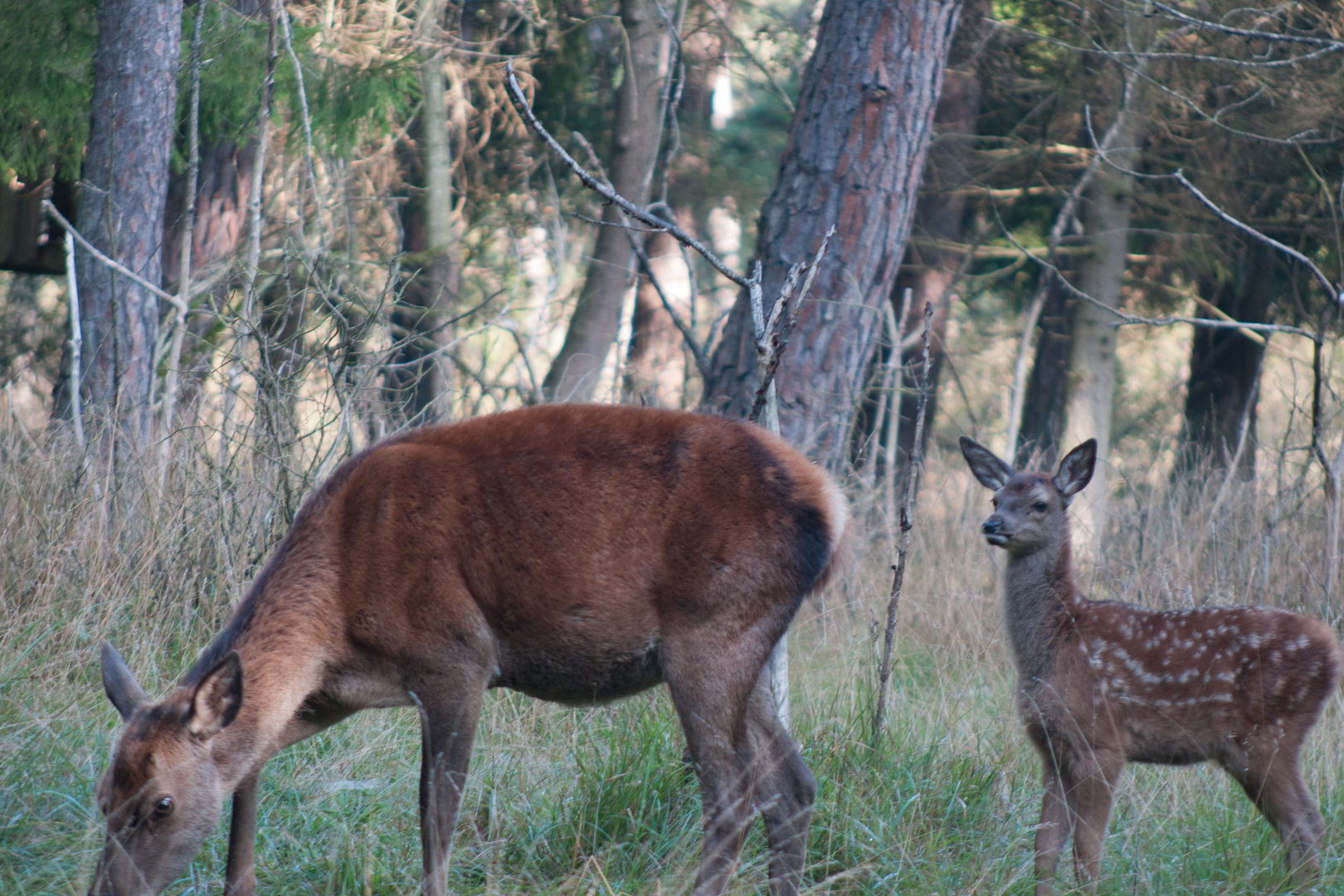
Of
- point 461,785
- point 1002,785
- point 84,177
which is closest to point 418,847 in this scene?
point 461,785

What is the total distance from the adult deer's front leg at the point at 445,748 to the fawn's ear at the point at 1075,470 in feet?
9.10

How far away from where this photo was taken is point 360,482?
3.90 m

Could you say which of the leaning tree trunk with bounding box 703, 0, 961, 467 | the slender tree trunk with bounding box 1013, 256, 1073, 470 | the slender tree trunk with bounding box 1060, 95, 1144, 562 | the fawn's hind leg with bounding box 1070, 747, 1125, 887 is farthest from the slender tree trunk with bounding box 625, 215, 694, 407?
the fawn's hind leg with bounding box 1070, 747, 1125, 887

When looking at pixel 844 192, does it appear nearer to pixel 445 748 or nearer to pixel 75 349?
pixel 75 349

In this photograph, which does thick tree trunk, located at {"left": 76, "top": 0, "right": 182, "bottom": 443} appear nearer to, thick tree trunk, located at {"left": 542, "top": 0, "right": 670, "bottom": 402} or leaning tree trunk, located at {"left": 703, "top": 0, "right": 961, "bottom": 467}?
leaning tree trunk, located at {"left": 703, "top": 0, "right": 961, "bottom": 467}

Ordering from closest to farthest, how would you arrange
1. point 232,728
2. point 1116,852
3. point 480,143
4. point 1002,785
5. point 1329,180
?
point 232,728 < point 1116,852 < point 1002,785 < point 1329,180 < point 480,143

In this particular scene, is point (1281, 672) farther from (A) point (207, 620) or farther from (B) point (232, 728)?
(A) point (207, 620)

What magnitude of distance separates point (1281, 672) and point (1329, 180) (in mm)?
8499

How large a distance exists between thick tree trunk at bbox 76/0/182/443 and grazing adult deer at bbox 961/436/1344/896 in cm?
525

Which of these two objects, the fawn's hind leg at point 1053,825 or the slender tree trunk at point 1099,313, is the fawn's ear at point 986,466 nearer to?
the fawn's hind leg at point 1053,825

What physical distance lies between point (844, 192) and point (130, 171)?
14.5 ft

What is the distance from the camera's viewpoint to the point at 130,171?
23.8 ft

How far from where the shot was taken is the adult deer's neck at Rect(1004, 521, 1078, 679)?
4875 millimetres

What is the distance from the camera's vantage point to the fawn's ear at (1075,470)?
5086 millimetres
